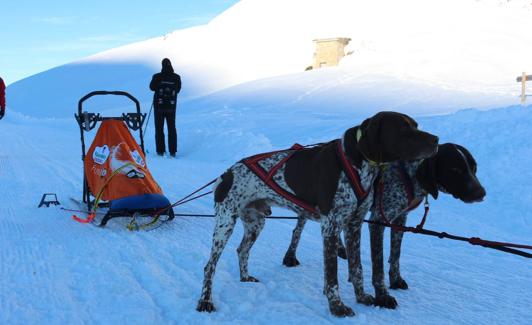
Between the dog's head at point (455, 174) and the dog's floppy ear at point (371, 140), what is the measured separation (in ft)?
1.63

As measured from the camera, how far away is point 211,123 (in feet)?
49.0

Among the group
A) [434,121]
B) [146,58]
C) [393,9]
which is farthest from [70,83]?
[434,121]

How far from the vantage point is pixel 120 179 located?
557 centimetres

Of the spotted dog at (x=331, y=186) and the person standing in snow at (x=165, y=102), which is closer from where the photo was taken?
the spotted dog at (x=331, y=186)

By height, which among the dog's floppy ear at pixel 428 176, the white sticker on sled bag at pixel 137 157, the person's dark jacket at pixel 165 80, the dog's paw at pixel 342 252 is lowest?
the dog's paw at pixel 342 252

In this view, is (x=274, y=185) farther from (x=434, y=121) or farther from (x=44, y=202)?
(x=434, y=121)

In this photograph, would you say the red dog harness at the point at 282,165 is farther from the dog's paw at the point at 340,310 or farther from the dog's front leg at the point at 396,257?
the dog's front leg at the point at 396,257

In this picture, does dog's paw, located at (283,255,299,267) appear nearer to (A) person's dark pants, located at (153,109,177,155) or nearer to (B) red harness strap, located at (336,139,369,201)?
(B) red harness strap, located at (336,139,369,201)

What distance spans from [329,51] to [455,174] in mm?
31934

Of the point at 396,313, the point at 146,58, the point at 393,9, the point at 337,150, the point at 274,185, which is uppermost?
the point at 393,9

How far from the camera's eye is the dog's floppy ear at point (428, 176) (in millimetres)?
3410

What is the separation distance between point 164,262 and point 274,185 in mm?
1388

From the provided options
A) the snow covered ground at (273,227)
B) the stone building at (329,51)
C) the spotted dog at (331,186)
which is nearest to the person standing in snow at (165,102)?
the snow covered ground at (273,227)

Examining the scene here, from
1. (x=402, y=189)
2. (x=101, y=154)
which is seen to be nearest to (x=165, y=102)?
(x=101, y=154)
